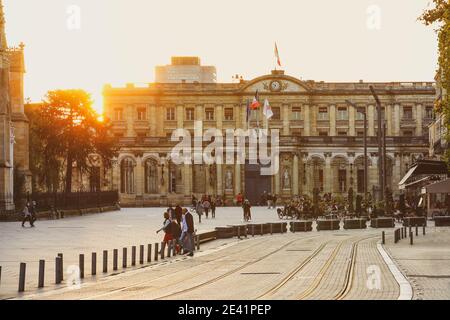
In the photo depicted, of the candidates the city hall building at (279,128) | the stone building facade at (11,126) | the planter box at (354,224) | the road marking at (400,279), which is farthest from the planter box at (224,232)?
the city hall building at (279,128)

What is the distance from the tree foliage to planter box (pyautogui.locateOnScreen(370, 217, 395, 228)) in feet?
126

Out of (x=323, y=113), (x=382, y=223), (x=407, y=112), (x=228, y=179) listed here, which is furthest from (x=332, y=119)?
(x=382, y=223)

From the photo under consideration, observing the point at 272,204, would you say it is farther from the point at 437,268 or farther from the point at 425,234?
the point at 437,268

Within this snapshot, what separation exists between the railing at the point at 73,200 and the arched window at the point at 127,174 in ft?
94.7

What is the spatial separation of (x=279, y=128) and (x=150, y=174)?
19322 mm

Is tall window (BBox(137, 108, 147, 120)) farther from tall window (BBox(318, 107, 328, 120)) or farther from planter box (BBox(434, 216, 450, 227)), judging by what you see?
planter box (BBox(434, 216, 450, 227))

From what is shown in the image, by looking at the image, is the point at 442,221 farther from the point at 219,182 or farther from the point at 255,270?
the point at 219,182

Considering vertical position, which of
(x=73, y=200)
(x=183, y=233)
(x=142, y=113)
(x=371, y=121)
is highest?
(x=142, y=113)

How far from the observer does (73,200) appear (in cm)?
7619

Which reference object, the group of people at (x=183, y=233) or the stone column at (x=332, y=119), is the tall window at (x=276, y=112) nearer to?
the stone column at (x=332, y=119)

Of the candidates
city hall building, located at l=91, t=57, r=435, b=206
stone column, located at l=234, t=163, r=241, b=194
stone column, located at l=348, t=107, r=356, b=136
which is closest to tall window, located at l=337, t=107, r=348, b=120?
city hall building, located at l=91, t=57, r=435, b=206
